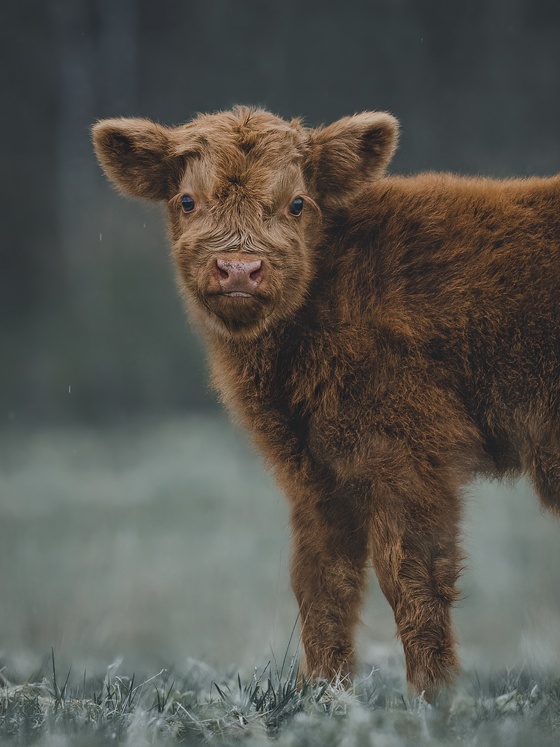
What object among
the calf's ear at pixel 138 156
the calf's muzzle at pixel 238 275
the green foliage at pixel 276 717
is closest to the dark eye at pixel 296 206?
the calf's muzzle at pixel 238 275

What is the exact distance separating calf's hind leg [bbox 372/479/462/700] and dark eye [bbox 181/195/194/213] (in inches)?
67.0

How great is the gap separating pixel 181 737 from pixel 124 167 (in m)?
2.91

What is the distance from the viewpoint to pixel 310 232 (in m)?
5.33

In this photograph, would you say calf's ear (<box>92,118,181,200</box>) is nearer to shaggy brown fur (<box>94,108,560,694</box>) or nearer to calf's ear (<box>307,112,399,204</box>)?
shaggy brown fur (<box>94,108,560,694</box>)

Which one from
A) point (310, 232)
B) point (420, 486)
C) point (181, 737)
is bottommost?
point (181, 737)

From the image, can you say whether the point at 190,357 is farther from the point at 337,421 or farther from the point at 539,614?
the point at 337,421

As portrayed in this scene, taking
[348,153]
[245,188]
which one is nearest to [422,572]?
[245,188]

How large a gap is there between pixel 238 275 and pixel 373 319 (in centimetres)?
81

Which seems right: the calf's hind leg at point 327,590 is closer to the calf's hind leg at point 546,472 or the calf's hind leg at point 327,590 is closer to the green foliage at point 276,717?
the green foliage at point 276,717

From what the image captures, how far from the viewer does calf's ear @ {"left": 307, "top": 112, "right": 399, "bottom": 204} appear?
17.7ft

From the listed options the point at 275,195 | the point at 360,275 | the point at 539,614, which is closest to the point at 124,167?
the point at 275,195

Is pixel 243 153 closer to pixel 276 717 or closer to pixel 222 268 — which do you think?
pixel 222 268

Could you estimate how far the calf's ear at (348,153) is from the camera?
540 cm

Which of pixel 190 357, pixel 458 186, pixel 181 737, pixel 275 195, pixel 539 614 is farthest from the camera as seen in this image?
pixel 190 357
